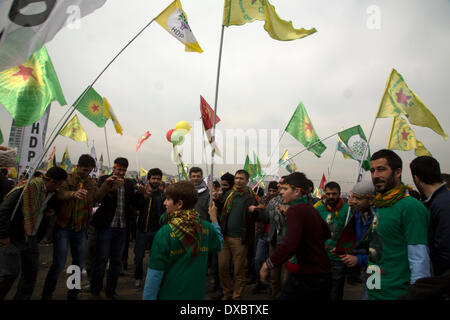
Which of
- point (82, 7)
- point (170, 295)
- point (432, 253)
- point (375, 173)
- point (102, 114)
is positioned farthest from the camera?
point (102, 114)

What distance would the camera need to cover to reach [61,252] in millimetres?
3730

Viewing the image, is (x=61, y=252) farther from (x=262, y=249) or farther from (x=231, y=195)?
(x=262, y=249)

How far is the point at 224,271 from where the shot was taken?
14.7 feet

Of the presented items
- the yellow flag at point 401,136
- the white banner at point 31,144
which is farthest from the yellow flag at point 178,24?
the yellow flag at point 401,136

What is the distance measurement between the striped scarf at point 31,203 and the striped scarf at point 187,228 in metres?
1.96

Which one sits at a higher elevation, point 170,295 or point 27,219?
point 27,219

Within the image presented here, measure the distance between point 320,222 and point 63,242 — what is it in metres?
3.57

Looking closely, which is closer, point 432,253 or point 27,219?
point 432,253

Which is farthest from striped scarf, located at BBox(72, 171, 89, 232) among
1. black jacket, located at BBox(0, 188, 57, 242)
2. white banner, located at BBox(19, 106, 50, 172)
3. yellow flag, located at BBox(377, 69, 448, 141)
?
yellow flag, located at BBox(377, 69, 448, 141)

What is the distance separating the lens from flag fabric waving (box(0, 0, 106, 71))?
7.62ft

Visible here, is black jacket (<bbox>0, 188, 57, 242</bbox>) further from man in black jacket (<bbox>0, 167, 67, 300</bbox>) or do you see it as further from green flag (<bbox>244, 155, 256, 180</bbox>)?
green flag (<bbox>244, 155, 256, 180</bbox>)

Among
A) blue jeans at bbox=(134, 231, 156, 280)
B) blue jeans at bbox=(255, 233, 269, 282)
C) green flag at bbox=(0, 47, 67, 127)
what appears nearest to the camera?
green flag at bbox=(0, 47, 67, 127)
